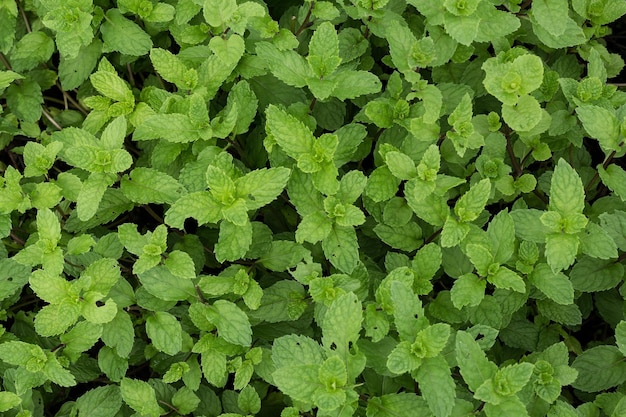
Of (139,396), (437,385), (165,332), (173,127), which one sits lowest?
(139,396)

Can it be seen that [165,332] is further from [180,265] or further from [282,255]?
[282,255]

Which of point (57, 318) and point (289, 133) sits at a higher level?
point (289, 133)

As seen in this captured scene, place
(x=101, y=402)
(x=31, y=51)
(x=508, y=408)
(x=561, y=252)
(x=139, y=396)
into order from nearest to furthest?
(x=508, y=408), (x=561, y=252), (x=139, y=396), (x=101, y=402), (x=31, y=51)

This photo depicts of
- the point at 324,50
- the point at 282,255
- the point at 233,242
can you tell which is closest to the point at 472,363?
the point at 282,255

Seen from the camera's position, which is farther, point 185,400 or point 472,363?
point 185,400

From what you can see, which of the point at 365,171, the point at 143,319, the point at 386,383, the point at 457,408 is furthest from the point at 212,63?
the point at 457,408

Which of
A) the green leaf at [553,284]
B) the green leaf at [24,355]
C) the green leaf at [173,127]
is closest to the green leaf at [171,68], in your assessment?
the green leaf at [173,127]

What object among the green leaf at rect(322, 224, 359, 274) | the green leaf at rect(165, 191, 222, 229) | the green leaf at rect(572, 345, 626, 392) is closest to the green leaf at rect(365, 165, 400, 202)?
the green leaf at rect(322, 224, 359, 274)

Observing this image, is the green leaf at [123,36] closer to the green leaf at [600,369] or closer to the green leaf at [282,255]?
the green leaf at [282,255]
